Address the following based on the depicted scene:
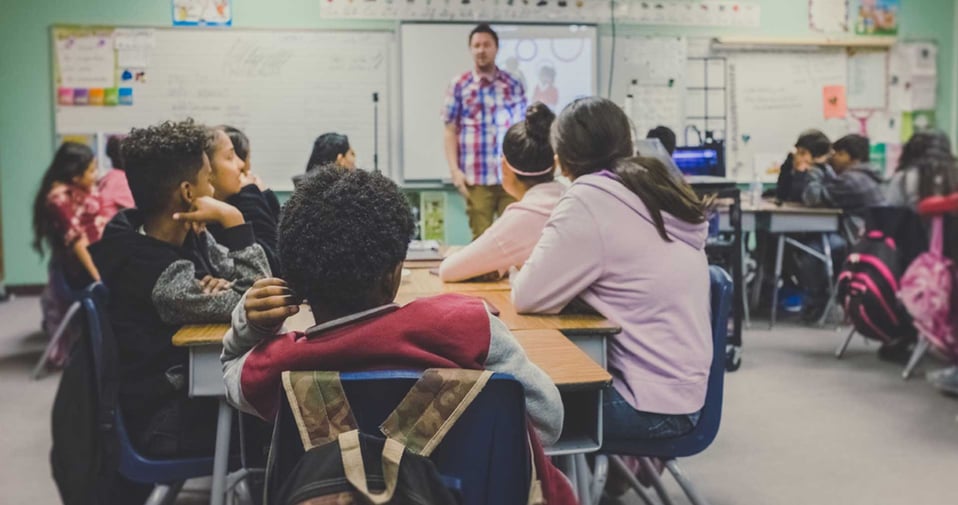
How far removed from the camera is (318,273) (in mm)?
1133

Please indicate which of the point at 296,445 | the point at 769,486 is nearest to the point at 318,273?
the point at 296,445

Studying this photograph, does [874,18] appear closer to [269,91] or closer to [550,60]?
[550,60]

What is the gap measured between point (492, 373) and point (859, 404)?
311cm

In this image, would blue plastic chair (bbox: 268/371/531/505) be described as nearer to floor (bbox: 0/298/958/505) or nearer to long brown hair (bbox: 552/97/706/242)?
long brown hair (bbox: 552/97/706/242)

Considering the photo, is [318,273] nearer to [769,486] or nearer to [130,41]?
[769,486]

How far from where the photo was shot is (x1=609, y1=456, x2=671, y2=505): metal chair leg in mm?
2480

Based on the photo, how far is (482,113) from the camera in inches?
207

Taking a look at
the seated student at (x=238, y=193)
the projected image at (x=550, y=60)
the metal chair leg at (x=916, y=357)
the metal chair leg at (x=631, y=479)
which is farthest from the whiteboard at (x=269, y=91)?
the metal chair leg at (x=631, y=479)

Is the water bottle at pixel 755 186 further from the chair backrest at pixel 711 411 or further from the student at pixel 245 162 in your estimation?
the chair backrest at pixel 711 411

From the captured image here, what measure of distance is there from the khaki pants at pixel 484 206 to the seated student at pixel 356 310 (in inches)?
147

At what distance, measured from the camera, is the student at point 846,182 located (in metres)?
5.21

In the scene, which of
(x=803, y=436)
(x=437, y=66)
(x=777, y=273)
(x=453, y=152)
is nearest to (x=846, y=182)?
(x=777, y=273)

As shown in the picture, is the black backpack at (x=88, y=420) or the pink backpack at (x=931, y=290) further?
the pink backpack at (x=931, y=290)

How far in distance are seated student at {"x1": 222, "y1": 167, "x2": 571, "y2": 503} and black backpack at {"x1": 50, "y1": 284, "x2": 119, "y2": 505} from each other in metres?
0.69
